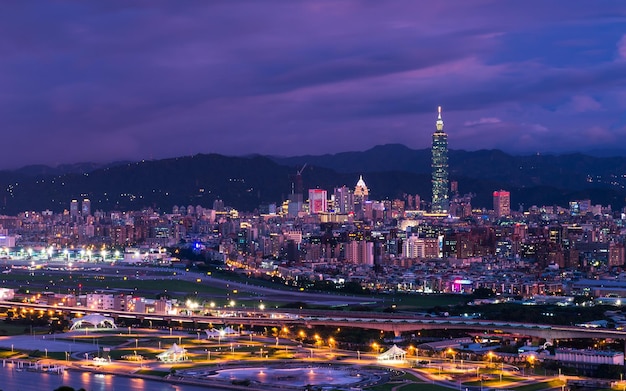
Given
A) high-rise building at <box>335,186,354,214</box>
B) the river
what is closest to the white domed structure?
the river

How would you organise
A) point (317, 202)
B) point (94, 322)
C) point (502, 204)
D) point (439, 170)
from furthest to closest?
point (439, 170) → point (317, 202) → point (502, 204) → point (94, 322)

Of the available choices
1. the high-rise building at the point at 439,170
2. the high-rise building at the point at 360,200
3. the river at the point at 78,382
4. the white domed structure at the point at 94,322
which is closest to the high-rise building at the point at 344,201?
the high-rise building at the point at 360,200

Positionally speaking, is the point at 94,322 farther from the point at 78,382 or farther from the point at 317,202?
the point at 317,202

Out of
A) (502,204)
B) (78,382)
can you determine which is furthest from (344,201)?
(78,382)

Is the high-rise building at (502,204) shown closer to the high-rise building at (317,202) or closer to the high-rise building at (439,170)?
the high-rise building at (439,170)

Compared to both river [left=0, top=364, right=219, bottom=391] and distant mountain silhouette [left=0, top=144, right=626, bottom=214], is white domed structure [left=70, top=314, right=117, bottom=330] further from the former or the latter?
distant mountain silhouette [left=0, top=144, right=626, bottom=214]

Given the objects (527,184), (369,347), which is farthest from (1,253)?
(527,184)
